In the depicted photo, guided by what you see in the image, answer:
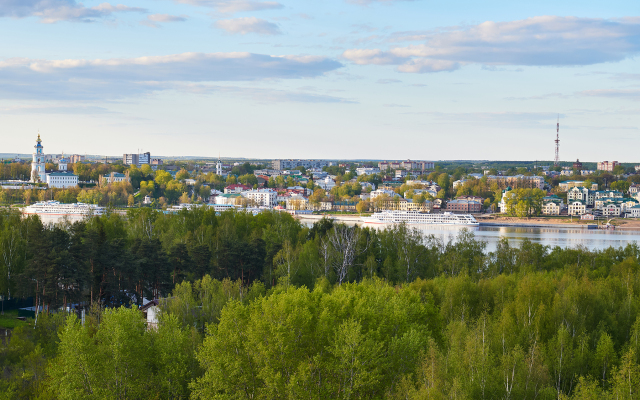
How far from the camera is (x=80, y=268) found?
14.3 metres

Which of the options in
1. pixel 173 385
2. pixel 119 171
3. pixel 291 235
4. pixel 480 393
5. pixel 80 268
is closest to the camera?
pixel 480 393

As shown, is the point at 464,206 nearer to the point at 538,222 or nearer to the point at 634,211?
the point at 538,222

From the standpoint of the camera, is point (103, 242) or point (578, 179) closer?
point (103, 242)

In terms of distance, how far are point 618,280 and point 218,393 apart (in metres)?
10.2

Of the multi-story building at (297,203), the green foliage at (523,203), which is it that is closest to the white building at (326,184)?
the multi-story building at (297,203)

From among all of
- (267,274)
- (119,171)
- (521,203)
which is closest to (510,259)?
(267,274)

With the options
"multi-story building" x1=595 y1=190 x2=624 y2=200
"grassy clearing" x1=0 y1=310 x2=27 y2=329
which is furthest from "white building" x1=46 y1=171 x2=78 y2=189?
"grassy clearing" x1=0 y1=310 x2=27 y2=329

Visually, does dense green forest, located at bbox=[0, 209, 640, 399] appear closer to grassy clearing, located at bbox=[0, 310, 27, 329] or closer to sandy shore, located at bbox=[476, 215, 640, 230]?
grassy clearing, located at bbox=[0, 310, 27, 329]

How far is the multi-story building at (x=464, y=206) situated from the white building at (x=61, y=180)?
38.1m

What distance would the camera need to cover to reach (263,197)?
65750mm

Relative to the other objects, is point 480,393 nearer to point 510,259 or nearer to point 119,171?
point 510,259

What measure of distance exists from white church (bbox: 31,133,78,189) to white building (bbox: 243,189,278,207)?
18172mm

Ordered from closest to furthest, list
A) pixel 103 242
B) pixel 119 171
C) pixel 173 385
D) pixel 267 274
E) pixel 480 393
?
pixel 480 393, pixel 173 385, pixel 103 242, pixel 267 274, pixel 119 171

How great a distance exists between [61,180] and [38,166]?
183 inches
